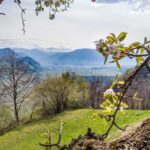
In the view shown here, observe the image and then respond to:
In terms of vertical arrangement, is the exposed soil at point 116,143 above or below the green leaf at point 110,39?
below

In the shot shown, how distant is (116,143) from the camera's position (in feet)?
5.85

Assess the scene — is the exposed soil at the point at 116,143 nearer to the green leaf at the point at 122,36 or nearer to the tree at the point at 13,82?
the green leaf at the point at 122,36

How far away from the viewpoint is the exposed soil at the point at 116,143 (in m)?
1.71

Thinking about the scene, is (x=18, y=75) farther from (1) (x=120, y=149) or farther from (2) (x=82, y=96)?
(1) (x=120, y=149)

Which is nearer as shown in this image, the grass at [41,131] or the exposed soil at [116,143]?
the exposed soil at [116,143]

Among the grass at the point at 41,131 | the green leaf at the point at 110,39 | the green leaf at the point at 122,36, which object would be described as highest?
the green leaf at the point at 122,36

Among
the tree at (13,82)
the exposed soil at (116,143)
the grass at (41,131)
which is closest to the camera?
the exposed soil at (116,143)

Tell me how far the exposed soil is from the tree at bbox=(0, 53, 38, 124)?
52615 millimetres

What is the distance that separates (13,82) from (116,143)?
53.2m

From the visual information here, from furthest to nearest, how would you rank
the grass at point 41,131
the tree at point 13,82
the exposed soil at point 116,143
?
the tree at point 13,82, the grass at point 41,131, the exposed soil at point 116,143

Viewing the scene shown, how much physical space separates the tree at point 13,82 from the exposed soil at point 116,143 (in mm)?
52615

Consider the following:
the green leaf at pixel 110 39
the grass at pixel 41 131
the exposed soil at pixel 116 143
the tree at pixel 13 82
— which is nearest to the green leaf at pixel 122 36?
the green leaf at pixel 110 39

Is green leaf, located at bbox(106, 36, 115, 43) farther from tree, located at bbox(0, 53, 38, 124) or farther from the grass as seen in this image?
tree, located at bbox(0, 53, 38, 124)

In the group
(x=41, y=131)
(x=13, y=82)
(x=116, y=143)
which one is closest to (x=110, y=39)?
(x=116, y=143)
